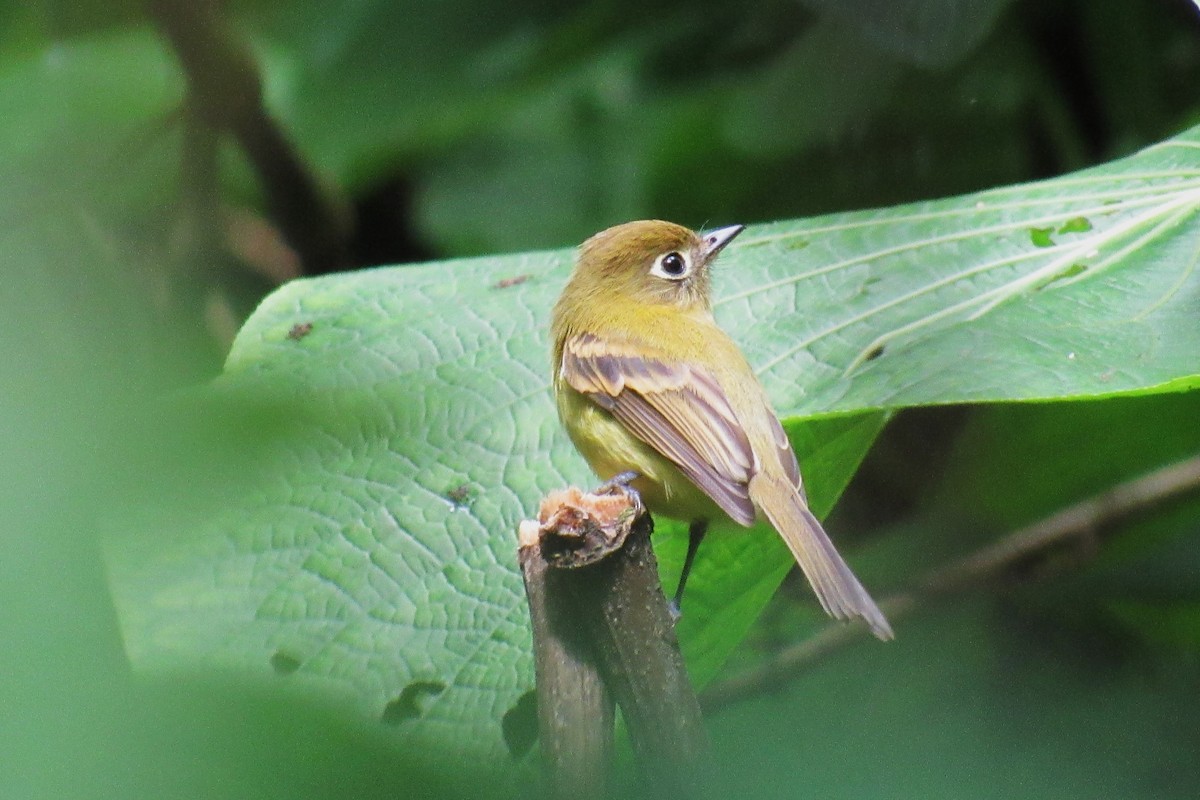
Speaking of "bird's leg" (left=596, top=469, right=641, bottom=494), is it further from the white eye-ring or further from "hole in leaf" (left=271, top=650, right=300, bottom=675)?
the white eye-ring

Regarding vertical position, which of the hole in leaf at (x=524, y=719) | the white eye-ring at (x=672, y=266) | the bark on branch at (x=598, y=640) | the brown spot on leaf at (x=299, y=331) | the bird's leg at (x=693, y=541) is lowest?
the bird's leg at (x=693, y=541)

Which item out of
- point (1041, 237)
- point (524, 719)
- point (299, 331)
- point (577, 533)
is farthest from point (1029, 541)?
point (577, 533)

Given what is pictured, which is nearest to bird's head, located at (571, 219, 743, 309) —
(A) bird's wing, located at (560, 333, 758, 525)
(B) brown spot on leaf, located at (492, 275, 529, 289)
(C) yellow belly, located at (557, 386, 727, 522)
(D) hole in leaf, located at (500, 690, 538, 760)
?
(B) brown spot on leaf, located at (492, 275, 529, 289)

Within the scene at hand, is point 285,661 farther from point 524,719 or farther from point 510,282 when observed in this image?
point 510,282

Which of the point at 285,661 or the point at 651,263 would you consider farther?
the point at 651,263

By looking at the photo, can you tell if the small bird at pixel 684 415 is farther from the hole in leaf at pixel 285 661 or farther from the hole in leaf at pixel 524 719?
the hole in leaf at pixel 285 661

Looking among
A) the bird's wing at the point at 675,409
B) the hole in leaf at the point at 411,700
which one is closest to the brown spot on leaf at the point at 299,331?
the bird's wing at the point at 675,409

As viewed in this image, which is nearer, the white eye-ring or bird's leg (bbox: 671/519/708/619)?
bird's leg (bbox: 671/519/708/619)
